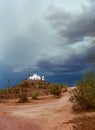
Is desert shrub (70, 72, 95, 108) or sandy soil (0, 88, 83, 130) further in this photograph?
desert shrub (70, 72, 95, 108)

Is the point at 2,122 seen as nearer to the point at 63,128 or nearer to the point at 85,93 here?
the point at 63,128

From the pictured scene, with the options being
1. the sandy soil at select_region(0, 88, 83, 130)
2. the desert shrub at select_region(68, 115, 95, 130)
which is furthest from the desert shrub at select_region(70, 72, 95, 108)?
the desert shrub at select_region(68, 115, 95, 130)

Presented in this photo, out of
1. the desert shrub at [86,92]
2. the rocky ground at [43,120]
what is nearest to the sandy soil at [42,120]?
the rocky ground at [43,120]

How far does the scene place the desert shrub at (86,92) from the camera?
1172 inches

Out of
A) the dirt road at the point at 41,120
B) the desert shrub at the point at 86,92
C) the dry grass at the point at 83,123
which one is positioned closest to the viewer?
the dry grass at the point at 83,123

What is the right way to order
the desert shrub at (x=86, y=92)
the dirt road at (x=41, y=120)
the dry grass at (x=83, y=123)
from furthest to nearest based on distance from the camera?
the desert shrub at (x=86, y=92) → the dirt road at (x=41, y=120) → the dry grass at (x=83, y=123)

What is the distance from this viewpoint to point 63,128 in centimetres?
2464

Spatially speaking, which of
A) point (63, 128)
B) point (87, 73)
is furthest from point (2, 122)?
point (87, 73)

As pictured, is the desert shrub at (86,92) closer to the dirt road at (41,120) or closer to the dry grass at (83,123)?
the dirt road at (41,120)

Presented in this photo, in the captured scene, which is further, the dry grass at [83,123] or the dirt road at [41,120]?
the dirt road at [41,120]

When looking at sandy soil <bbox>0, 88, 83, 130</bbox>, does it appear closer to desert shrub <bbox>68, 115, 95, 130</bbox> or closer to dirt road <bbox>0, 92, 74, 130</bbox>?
dirt road <bbox>0, 92, 74, 130</bbox>

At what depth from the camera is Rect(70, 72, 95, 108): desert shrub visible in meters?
29.8

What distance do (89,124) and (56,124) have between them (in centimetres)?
263

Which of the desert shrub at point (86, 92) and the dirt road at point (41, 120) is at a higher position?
the desert shrub at point (86, 92)
